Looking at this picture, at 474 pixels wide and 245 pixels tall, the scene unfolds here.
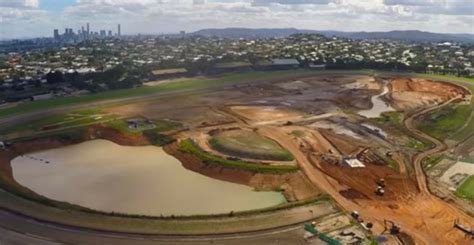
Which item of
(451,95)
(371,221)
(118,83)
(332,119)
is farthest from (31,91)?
(451,95)

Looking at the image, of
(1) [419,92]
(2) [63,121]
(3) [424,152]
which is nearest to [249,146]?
(3) [424,152]

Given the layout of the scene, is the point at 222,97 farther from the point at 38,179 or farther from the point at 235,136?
the point at 38,179

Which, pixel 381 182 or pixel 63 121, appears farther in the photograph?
pixel 63 121

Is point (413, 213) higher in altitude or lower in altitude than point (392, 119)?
lower

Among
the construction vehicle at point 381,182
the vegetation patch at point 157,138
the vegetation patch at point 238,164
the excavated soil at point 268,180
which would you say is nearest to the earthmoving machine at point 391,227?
the excavated soil at point 268,180

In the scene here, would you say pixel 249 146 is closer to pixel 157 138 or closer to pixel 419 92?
pixel 157 138

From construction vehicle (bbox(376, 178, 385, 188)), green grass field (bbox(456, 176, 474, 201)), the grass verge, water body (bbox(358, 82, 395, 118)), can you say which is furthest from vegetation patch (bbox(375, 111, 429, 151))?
the grass verge
